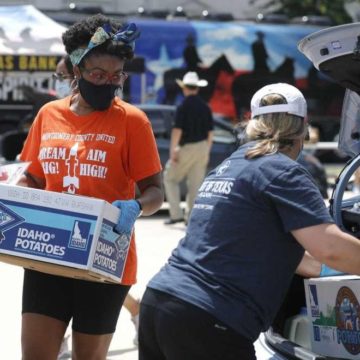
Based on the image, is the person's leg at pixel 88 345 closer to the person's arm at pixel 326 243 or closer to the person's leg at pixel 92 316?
the person's leg at pixel 92 316

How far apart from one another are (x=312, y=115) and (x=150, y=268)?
15.7 m

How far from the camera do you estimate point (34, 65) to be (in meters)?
12.4

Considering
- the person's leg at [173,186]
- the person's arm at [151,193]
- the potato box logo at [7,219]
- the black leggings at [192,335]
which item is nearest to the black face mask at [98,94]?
the person's arm at [151,193]

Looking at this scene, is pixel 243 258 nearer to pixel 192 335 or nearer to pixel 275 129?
pixel 192 335

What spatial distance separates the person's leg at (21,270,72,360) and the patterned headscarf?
904 millimetres

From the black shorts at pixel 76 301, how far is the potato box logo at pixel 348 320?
0.88m

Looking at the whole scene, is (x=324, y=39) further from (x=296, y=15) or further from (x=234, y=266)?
(x=296, y=15)

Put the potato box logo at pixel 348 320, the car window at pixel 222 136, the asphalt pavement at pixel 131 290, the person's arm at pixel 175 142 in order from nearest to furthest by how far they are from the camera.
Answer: the potato box logo at pixel 348 320
the asphalt pavement at pixel 131 290
the person's arm at pixel 175 142
the car window at pixel 222 136

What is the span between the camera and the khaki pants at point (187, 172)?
1218 centimetres

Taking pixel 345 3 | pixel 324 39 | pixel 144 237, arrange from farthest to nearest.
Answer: pixel 345 3
pixel 144 237
pixel 324 39

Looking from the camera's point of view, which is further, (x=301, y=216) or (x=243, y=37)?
(x=243, y=37)

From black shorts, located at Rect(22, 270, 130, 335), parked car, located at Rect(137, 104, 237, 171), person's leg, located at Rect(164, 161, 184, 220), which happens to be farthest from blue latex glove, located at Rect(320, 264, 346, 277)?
parked car, located at Rect(137, 104, 237, 171)

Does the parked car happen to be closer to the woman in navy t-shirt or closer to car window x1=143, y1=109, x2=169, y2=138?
car window x1=143, y1=109, x2=169, y2=138

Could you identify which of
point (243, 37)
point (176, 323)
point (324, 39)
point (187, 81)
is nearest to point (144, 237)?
point (187, 81)
